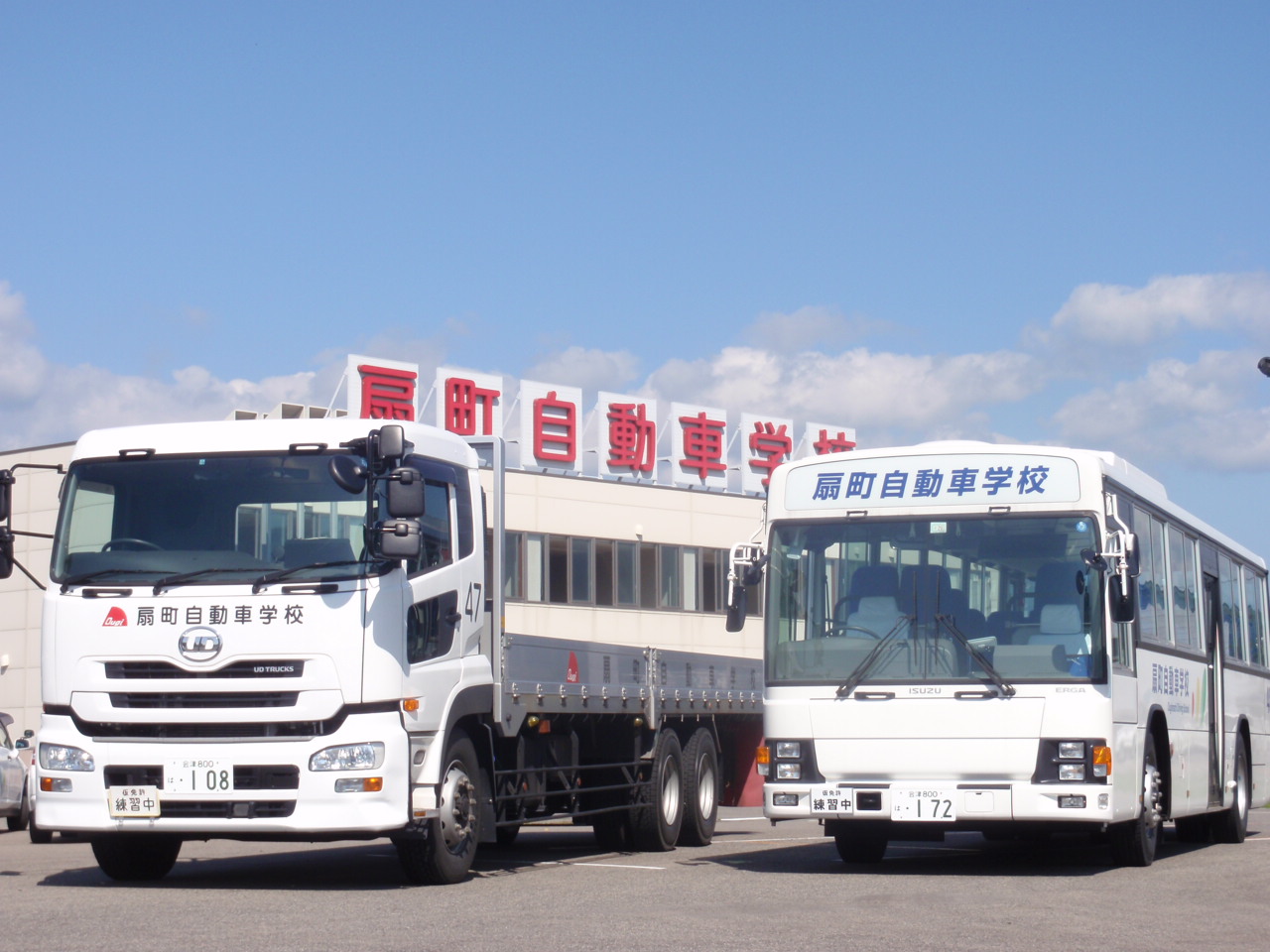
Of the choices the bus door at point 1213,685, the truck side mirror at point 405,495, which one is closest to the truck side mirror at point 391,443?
the truck side mirror at point 405,495

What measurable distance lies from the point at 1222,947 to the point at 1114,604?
4.13 metres

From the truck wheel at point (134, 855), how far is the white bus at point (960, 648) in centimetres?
449

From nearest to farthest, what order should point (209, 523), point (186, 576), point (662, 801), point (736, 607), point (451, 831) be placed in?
point (186, 576) < point (209, 523) < point (451, 831) < point (736, 607) < point (662, 801)

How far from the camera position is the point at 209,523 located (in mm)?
11961

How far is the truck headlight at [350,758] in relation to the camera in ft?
37.6

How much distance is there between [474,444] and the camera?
46.6ft

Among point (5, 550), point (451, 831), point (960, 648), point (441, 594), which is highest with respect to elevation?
point (5, 550)

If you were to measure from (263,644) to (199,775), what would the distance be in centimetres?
95

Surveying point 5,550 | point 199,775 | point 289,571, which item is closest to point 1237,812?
point 289,571

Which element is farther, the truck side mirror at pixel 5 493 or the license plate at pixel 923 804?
the license plate at pixel 923 804

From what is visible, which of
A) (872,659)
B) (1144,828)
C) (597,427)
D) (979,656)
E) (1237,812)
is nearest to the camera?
(979,656)

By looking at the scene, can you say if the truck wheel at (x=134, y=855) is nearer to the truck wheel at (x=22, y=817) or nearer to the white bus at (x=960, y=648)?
the white bus at (x=960, y=648)

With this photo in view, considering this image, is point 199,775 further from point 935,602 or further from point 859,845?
point 859,845

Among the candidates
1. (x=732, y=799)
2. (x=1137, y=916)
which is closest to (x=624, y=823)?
(x=732, y=799)
